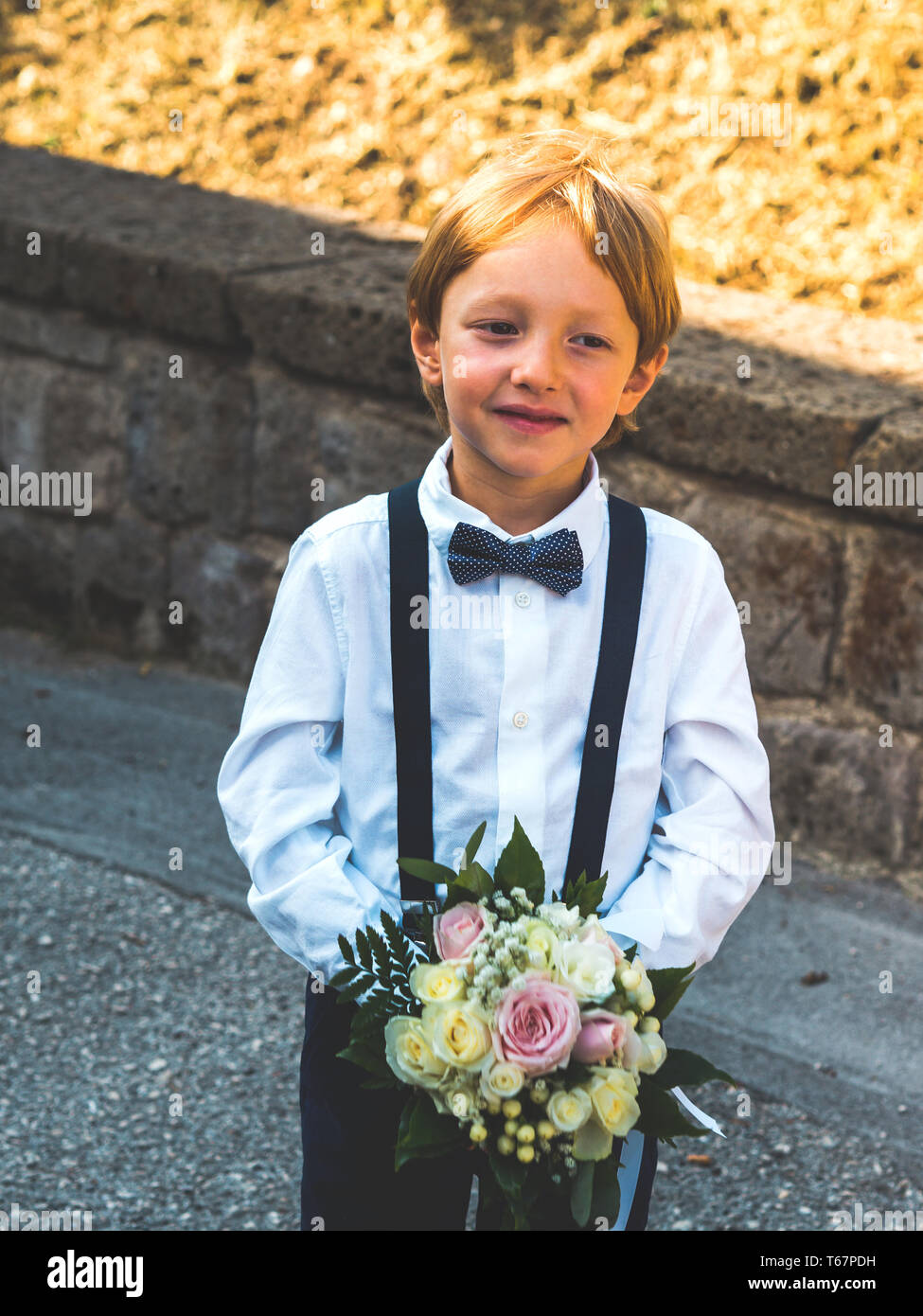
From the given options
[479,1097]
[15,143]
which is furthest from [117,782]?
[15,143]

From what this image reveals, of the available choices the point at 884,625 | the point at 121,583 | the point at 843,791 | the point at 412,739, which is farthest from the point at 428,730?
the point at 121,583

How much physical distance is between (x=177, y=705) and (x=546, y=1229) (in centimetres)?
287

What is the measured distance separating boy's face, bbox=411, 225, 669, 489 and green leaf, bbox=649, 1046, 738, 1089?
0.71 meters

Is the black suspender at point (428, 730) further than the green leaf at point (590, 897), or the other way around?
the black suspender at point (428, 730)

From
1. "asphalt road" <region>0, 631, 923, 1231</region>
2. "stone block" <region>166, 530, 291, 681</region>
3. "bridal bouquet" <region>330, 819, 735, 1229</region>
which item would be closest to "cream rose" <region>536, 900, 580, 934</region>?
"bridal bouquet" <region>330, 819, 735, 1229</region>

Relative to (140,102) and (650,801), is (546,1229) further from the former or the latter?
(140,102)

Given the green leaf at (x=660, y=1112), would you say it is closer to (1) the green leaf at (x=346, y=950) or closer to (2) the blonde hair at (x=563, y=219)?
(1) the green leaf at (x=346, y=950)

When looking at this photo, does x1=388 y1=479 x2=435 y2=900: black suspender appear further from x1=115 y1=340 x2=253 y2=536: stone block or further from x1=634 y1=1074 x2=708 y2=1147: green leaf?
x1=115 y1=340 x2=253 y2=536: stone block

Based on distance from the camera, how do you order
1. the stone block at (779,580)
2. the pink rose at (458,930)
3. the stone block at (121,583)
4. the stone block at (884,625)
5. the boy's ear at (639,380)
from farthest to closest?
1. the stone block at (121,583)
2. the stone block at (779,580)
3. the stone block at (884,625)
4. the boy's ear at (639,380)
5. the pink rose at (458,930)

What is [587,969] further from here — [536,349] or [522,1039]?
[536,349]

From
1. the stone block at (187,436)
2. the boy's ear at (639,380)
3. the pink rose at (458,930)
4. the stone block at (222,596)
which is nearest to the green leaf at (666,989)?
the pink rose at (458,930)

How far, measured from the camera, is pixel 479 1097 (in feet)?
4.87

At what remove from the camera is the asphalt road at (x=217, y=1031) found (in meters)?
2.67

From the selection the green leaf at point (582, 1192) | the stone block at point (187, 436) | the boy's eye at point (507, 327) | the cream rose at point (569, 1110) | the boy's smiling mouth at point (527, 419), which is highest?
the boy's eye at point (507, 327)
